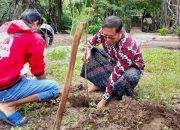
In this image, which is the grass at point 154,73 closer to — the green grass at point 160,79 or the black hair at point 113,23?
the green grass at point 160,79

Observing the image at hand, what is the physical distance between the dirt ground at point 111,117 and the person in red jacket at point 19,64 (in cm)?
21

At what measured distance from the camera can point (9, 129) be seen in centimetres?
380

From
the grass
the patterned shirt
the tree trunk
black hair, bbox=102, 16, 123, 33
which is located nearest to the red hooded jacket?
black hair, bbox=102, 16, 123, 33

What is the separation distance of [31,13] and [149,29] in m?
16.9

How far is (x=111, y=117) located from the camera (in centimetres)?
385

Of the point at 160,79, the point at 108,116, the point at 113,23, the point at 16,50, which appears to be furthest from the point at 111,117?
the point at 160,79

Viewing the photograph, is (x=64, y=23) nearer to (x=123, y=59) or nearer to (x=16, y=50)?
(x=123, y=59)

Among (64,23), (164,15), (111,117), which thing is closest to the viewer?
(111,117)

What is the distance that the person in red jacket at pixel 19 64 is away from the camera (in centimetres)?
375

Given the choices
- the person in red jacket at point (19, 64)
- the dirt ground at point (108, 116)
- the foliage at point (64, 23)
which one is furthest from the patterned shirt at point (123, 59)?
the foliage at point (64, 23)

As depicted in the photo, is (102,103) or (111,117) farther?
(102,103)

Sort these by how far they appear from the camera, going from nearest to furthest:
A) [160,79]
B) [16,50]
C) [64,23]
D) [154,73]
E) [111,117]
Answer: [16,50] → [111,117] → [160,79] → [154,73] → [64,23]

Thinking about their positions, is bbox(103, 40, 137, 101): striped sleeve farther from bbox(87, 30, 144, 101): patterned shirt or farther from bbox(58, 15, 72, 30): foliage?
bbox(58, 15, 72, 30): foliage

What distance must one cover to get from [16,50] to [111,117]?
121cm
